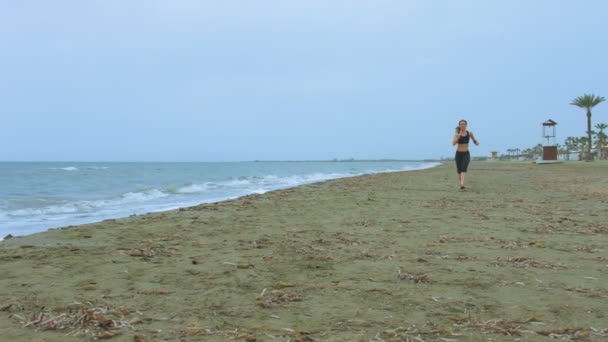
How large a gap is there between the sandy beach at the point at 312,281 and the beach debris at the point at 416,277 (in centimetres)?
2

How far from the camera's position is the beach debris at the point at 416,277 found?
3.64 metres

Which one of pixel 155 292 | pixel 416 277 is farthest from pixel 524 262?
pixel 155 292

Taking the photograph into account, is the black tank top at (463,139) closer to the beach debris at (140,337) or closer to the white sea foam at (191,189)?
the white sea foam at (191,189)

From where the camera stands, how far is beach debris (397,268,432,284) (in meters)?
3.64

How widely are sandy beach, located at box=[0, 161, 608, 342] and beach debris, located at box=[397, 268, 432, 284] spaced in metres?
0.02

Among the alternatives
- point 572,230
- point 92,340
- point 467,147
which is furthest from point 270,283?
point 467,147

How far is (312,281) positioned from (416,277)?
0.81m

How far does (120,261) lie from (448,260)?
9.83 ft

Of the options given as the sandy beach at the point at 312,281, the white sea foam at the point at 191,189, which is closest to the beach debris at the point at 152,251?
the sandy beach at the point at 312,281

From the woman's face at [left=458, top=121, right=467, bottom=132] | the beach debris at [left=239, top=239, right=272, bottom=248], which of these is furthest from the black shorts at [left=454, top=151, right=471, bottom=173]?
the beach debris at [left=239, top=239, right=272, bottom=248]

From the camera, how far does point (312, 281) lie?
12.1 feet

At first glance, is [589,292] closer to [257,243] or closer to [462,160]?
[257,243]

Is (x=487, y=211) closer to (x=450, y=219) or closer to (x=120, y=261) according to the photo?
(x=450, y=219)

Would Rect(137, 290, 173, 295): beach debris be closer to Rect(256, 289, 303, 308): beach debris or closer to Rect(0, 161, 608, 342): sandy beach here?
Rect(0, 161, 608, 342): sandy beach
